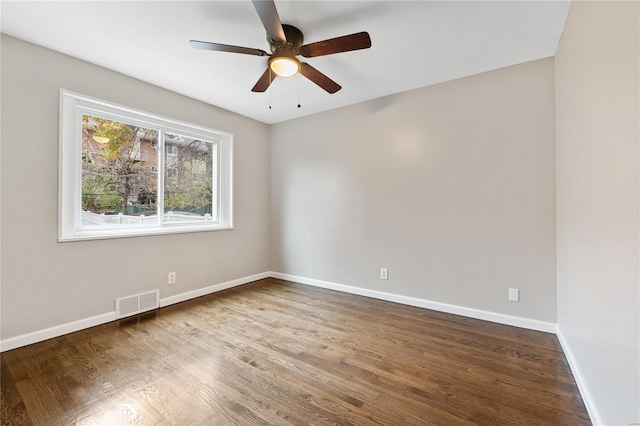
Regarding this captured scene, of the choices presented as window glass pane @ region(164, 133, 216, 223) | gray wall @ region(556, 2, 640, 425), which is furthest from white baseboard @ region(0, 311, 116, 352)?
gray wall @ region(556, 2, 640, 425)

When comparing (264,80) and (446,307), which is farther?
(446,307)

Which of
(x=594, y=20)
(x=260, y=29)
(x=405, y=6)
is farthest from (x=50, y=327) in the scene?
(x=594, y=20)

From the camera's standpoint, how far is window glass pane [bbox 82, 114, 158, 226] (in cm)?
264

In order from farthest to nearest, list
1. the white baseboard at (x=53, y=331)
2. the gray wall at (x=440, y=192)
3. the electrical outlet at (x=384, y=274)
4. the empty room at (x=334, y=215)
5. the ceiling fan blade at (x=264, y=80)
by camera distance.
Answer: the electrical outlet at (x=384, y=274) < the gray wall at (x=440, y=192) < the ceiling fan blade at (x=264, y=80) < the white baseboard at (x=53, y=331) < the empty room at (x=334, y=215)

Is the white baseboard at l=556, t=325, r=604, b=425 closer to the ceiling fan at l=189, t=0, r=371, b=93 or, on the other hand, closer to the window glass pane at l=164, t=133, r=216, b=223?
the ceiling fan at l=189, t=0, r=371, b=93

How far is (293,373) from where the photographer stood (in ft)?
6.00

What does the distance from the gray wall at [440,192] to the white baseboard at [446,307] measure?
6 cm

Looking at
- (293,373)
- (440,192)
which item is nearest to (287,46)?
(440,192)

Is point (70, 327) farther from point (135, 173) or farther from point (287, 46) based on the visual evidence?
point (287, 46)

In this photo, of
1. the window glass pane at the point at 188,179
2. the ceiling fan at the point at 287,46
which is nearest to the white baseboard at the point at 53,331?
the window glass pane at the point at 188,179

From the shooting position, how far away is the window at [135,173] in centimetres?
249

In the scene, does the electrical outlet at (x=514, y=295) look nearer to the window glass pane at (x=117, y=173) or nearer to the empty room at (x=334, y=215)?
the empty room at (x=334, y=215)

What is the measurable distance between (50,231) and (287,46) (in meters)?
2.54

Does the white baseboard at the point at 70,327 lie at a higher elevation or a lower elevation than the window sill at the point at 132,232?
lower
